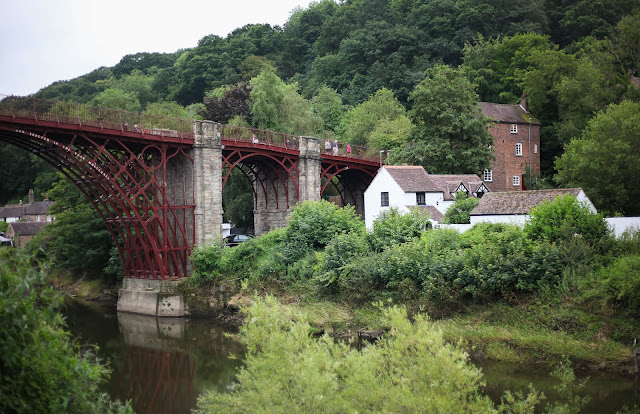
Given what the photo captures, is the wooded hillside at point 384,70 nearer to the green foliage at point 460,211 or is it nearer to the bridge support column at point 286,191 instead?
the green foliage at point 460,211

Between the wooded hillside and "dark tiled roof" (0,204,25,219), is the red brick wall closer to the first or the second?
the wooded hillside

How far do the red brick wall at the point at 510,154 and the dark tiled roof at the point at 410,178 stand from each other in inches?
462

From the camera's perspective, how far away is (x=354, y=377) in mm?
13047

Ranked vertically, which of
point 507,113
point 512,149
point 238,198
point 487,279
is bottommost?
point 487,279

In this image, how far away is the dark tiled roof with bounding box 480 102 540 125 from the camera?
53.9m

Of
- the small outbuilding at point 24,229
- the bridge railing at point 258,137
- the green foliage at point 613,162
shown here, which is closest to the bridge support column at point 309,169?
the bridge railing at point 258,137

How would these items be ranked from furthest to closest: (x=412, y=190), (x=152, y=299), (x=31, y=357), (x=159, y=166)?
(x=412, y=190)
(x=152, y=299)
(x=159, y=166)
(x=31, y=357)

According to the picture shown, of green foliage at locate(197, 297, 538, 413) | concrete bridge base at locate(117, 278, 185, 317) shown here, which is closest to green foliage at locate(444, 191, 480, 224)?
concrete bridge base at locate(117, 278, 185, 317)

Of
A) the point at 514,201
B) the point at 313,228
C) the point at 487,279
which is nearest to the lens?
the point at 487,279

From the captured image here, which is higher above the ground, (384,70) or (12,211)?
(384,70)

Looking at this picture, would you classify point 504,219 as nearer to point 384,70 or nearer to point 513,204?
point 513,204

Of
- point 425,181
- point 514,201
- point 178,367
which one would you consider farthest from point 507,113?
point 178,367

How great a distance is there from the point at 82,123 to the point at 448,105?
87.1 feet

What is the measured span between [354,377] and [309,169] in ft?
114
